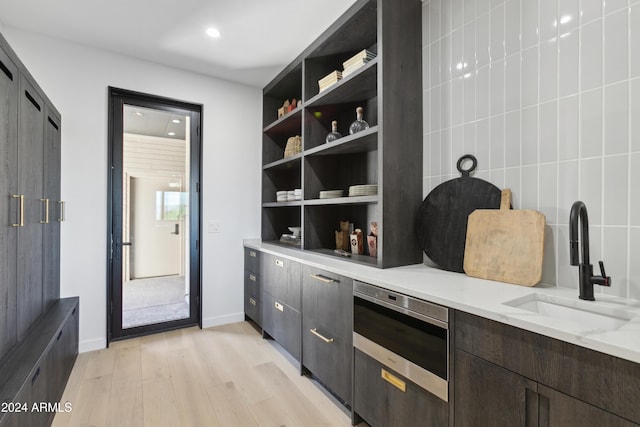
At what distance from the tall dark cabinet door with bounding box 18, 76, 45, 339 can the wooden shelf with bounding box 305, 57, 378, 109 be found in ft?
6.03

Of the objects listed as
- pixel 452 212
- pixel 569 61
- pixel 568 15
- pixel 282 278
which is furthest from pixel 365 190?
pixel 568 15

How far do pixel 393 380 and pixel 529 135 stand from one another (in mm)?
1405

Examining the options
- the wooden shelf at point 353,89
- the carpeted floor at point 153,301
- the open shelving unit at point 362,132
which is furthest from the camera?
the carpeted floor at point 153,301

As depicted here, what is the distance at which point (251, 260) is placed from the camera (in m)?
3.22

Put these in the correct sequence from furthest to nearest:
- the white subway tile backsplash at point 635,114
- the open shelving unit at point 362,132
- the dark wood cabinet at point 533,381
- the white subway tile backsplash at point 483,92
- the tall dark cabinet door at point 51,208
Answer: the tall dark cabinet door at point 51,208
the open shelving unit at point 362,132
the white subway tile backsplash at point 483,92
the white subway tile backsplash at point 635,114
the dark wood cabinet at point 533,381

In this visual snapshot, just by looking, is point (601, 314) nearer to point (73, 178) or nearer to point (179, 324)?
point (179, 324)

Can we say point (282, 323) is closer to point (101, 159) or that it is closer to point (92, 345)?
point (92, 345)

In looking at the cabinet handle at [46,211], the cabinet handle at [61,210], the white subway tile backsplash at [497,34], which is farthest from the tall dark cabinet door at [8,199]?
the white subway tile backsplash at [497,34]

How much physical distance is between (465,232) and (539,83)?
0.83 metres

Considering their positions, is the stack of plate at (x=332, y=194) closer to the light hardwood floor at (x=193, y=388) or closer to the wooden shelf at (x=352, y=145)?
the wooden shelf at (x=352, y=145)

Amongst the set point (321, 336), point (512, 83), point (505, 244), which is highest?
point (512, 83)

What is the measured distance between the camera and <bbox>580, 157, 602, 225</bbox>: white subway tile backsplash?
Answer: 1.31 meters

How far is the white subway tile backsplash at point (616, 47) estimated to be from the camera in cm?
123

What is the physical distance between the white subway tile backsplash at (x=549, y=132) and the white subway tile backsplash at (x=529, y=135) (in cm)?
3
